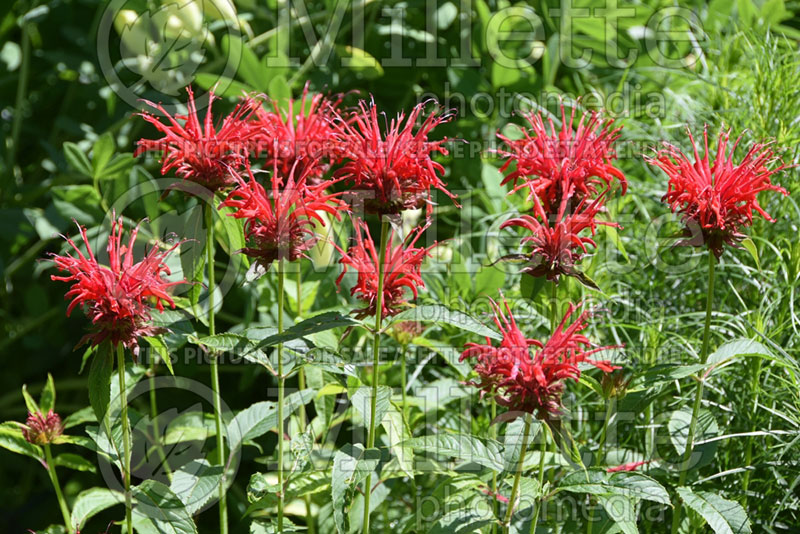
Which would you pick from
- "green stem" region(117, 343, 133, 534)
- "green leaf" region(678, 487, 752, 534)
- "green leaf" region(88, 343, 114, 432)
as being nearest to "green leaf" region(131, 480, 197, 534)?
"green stem" region(117, 343, 133, 534)

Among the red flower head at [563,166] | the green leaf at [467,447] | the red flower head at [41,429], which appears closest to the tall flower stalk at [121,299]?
the red flower head at [41,429]

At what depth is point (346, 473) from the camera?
3.01 feet

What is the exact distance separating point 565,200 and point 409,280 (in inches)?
8.6

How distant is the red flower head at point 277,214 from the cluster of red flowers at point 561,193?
235 millimetres

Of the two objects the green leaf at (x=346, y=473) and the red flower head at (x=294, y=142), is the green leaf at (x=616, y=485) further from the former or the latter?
the red flower head at (x=294, y=142)

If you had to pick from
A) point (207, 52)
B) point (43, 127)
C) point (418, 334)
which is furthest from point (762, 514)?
point (43, 127)

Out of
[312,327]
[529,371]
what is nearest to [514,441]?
[529,371]

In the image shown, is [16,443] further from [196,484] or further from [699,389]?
[699,389]

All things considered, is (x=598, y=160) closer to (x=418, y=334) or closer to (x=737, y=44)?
(x=418, y=334)

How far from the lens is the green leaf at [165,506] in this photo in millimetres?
968

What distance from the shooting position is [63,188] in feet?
4.61

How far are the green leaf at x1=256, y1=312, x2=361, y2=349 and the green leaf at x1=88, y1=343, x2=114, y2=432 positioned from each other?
0.55ft

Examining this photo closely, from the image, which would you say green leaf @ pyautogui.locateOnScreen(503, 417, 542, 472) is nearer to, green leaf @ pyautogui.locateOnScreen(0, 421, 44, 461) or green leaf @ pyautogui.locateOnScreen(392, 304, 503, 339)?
green leaf @ pyautogui.locateOnScreen(392, 304, 503, 339)

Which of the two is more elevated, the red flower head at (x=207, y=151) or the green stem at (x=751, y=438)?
the red flower head at (x=207, y=151)
